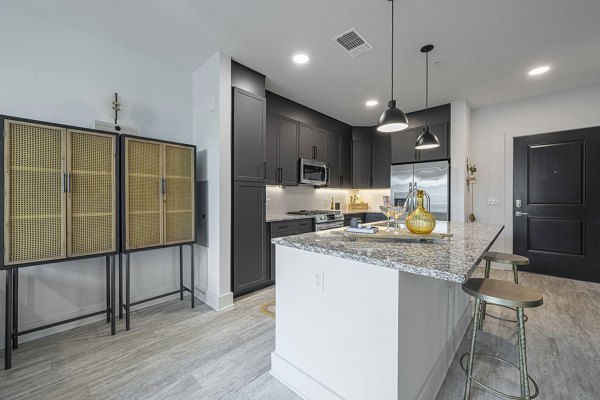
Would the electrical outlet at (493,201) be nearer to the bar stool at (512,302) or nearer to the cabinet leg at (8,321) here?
the bar stool at (512,302)

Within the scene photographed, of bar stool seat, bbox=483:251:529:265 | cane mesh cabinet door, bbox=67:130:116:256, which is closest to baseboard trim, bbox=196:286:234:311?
cane mesh cabinet door, bbox=67:130:116:256

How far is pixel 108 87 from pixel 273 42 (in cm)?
169

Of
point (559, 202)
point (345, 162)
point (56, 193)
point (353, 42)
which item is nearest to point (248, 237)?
point (56, 193)

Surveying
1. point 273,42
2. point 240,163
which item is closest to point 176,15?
point 273,42

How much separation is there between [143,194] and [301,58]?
2.14 m

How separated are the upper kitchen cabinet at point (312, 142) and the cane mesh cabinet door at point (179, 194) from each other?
Answer: 1.90 metres

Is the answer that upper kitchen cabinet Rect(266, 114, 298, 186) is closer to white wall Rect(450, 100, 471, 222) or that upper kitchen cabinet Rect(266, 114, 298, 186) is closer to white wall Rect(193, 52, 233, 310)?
white wall Rect(193, 52, 233, 310)

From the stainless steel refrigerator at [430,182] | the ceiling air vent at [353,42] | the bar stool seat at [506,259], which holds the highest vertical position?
the ceiling air vent at [353,42]

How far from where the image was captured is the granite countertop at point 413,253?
997 mm

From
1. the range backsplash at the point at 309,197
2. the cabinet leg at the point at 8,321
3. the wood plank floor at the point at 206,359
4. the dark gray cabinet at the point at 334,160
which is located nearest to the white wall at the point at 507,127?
the range backsplash at the point at 309,197

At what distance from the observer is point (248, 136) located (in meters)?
3.03

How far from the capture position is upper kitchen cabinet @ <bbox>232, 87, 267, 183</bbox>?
291cm

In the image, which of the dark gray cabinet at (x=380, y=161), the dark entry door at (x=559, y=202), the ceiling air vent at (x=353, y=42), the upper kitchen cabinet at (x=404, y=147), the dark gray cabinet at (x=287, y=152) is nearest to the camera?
the ceiling air vent at (x=353, y=42)

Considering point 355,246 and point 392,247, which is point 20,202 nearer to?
point 355,246
